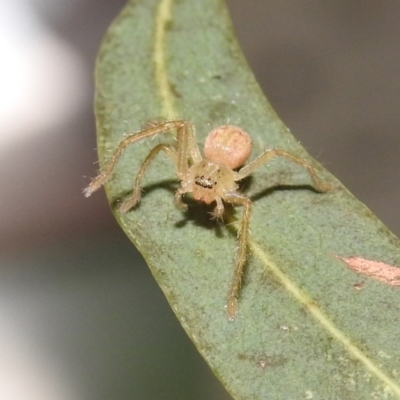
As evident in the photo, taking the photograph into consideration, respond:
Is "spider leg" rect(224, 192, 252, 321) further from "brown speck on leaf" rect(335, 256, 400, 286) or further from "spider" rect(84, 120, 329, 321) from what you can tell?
"brown speck on leaf" rect(335, 256, 400, 286)

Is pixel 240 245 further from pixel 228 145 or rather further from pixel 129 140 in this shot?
pixel 129 140

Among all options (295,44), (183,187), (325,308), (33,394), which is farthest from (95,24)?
(325,308)

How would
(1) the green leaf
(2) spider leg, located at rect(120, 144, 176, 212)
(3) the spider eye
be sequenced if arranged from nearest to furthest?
(1) the green leaf < (2) spider leg, located at rect(120, 144, 176, 212) < (3) the spider eye

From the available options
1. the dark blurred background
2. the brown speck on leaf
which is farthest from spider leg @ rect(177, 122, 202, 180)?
the dark blurred background

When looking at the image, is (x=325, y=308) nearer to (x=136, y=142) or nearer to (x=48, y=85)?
(x=136, y=142)

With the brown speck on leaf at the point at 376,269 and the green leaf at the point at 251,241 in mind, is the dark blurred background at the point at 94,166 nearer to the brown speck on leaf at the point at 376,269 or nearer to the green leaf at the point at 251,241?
the green leaf at the point at 251,241

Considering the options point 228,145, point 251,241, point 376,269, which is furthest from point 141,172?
point 376,269
